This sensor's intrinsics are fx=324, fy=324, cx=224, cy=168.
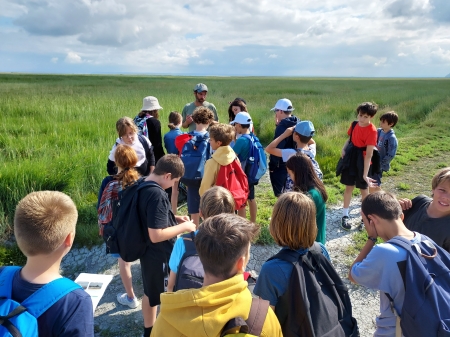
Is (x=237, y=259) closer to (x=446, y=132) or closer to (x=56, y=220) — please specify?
(x=56, y=220)

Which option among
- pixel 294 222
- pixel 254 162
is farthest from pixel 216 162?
pixel 294 222

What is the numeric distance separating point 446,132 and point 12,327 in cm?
1532

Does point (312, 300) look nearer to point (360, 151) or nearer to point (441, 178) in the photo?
point (441, 178)

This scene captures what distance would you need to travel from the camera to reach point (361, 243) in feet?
15.0

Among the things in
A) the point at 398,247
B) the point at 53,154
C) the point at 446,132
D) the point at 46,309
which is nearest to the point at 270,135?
the point at 53,154

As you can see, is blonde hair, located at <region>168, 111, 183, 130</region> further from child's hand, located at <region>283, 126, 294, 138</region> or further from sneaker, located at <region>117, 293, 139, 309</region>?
sneaker, located at <region>117, 293, 139, 309</region>

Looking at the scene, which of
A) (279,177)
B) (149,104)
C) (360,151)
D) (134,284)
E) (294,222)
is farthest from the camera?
(149,104)

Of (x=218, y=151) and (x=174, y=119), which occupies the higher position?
(x=174, y=119)

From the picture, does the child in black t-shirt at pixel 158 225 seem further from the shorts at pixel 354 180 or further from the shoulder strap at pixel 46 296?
the shorts at pixel 354 180

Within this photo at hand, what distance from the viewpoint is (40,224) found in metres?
1.51

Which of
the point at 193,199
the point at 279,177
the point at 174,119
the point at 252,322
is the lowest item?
the point at 193,199

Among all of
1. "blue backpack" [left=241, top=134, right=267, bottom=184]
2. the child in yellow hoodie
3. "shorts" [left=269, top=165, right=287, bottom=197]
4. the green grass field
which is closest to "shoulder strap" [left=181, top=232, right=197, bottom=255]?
the child in yellow hoodie

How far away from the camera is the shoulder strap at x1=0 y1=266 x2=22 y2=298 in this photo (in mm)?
1366

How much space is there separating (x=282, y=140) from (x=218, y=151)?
41.8 inches
